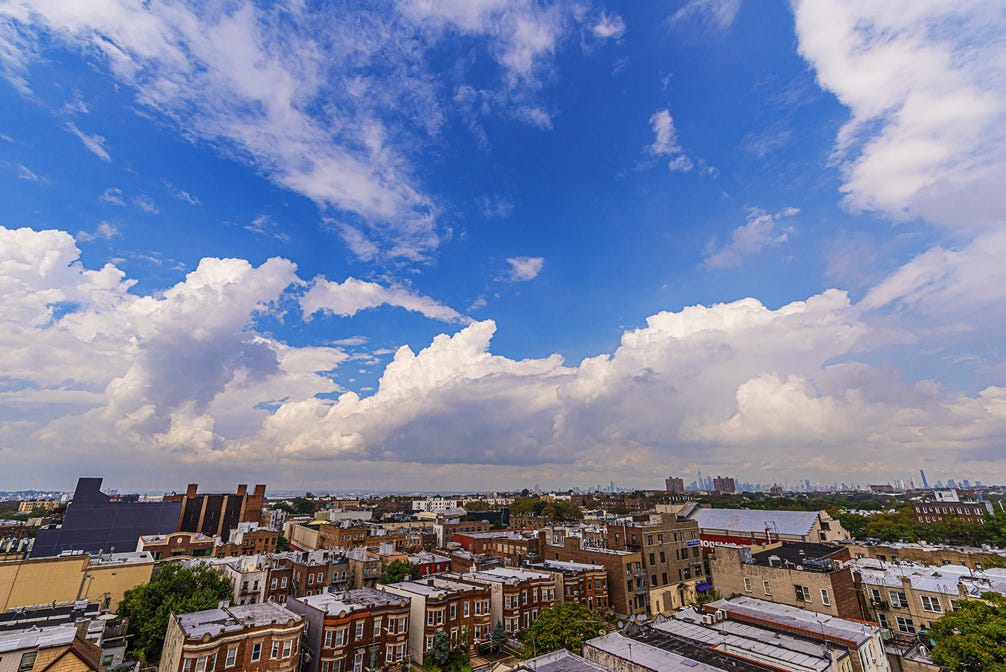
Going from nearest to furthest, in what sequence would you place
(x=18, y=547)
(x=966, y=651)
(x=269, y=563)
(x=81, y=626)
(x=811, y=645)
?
(x=966, y=651), (x=811, y=645), (x=81, y=626), (x=269, y=563), (x=18, y=547)

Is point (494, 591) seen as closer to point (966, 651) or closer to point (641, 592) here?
point (641, 592)

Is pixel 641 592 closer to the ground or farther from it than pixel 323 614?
closer to the ground

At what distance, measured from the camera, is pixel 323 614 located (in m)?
49.4

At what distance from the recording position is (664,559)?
8062cm

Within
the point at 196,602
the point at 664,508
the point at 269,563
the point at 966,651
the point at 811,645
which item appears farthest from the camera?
the point at 664,508

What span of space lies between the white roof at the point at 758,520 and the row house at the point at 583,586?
70.6m

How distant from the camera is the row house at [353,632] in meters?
49.1

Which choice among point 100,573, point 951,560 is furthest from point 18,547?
point 951,560

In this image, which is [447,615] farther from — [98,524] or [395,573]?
[98,524]

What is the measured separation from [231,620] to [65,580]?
48601 millimetres

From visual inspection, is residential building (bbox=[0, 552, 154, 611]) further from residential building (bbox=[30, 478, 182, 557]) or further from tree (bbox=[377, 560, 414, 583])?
residential building (bbox=[30, 478, 182, 557])

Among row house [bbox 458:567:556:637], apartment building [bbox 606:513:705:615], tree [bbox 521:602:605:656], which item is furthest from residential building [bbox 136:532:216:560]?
tree [bbox 521:602:605:656]

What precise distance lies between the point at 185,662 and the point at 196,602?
23.7 metres

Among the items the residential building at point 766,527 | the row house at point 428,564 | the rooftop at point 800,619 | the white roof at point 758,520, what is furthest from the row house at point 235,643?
the white roof at point 758,520
